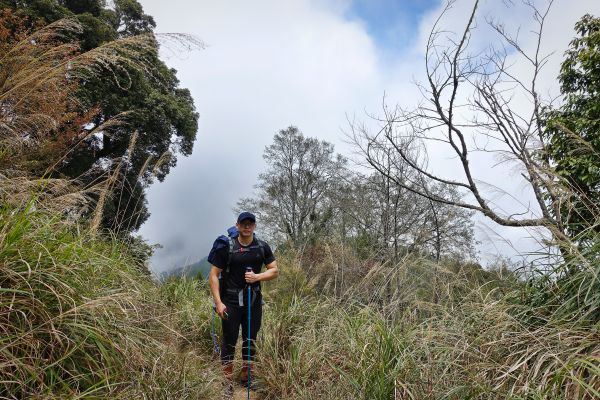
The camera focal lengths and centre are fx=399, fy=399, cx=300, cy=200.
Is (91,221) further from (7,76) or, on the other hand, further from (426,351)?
(426,351)

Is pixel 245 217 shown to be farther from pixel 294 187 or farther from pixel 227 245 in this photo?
pixel 294 187

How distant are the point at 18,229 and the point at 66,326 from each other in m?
0.56

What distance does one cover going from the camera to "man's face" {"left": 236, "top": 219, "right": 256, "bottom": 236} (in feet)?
13.0

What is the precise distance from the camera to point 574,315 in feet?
7.46

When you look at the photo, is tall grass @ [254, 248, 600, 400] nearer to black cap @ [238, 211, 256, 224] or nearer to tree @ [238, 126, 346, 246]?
black cap @ [238, 211, 256, 224]

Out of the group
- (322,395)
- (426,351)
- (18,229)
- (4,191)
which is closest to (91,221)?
(4,191)

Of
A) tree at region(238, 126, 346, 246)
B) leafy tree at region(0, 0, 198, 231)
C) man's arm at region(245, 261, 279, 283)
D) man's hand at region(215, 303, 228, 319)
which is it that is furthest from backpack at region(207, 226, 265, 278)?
tree at region(238, 126, 346, 246)

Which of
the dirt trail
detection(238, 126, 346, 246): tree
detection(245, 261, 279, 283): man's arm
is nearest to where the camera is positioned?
the dirt trail

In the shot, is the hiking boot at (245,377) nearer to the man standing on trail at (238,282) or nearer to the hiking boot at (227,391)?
the man standing on trail at (238,282)

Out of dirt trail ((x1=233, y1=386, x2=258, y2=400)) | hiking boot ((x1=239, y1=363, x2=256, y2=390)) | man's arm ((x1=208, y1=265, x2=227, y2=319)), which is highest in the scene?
man's arm ((x1=208, y1=265, x2=227, y2=319))

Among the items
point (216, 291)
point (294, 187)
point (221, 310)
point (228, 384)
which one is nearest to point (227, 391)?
point (228, 384)

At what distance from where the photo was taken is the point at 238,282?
395cm

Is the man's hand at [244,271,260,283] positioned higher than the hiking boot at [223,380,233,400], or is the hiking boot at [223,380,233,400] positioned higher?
the man's hand at [244,271,260,283]

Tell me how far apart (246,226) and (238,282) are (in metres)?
0.56
